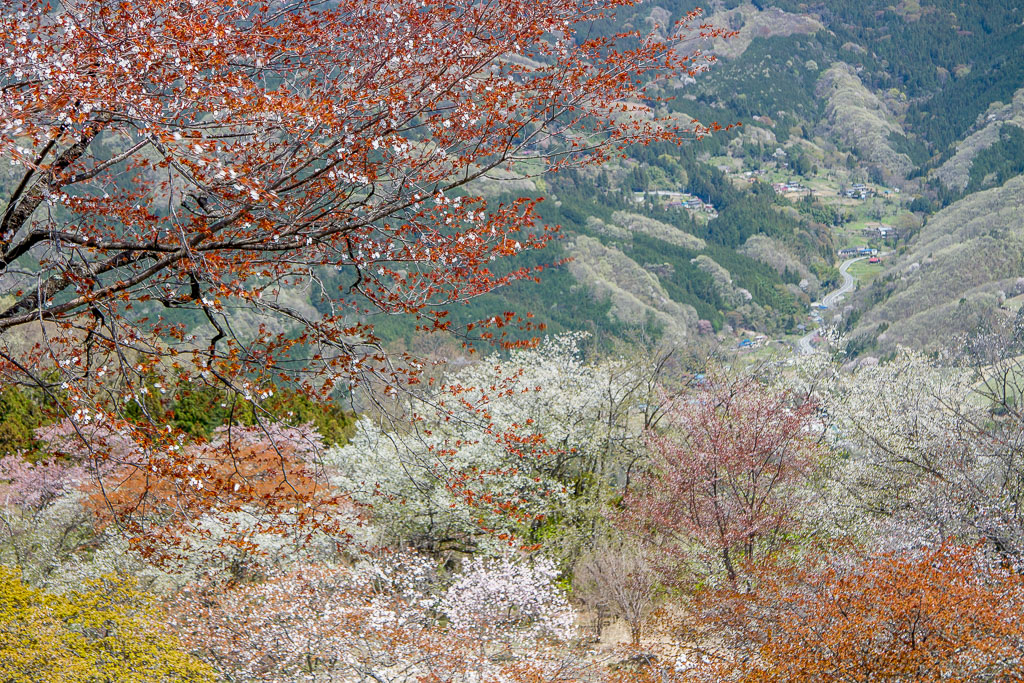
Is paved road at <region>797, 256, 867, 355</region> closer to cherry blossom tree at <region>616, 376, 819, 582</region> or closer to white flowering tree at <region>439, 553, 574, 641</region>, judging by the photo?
cherry blossom tree at <region>616, 376, 819, 582</region>

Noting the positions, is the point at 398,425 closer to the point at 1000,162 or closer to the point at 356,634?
the point at 356,634

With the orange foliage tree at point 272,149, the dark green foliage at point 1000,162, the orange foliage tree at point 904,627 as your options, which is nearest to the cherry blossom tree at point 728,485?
the orange foliage tree at point 904,627

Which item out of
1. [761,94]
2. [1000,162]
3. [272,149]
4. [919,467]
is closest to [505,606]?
[919,467]

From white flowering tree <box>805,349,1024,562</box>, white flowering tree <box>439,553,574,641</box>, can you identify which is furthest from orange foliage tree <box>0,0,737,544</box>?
white flowering tree <box>805,349,1024,562</box>

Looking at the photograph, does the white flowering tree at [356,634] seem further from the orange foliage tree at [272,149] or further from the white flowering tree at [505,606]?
the orange foliage tree at [272,149]

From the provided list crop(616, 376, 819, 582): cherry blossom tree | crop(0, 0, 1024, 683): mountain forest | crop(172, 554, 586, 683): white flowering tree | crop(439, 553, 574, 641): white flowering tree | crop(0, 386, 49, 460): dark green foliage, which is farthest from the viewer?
crop(0, 386, 49, 460): dark green foliage

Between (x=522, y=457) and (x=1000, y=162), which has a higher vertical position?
(x=522, y=457)

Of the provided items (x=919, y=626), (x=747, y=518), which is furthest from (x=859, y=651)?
(x=747, y=518)

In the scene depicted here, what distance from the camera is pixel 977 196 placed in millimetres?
117750

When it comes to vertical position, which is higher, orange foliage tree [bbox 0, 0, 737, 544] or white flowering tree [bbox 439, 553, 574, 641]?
orange foliage tree [bbox 0, 0, 737, 544]

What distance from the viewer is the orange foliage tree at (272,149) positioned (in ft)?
13.8

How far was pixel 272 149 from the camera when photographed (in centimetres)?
482

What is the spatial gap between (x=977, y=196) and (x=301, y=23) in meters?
137

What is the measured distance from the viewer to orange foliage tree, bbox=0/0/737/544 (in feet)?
13.8
